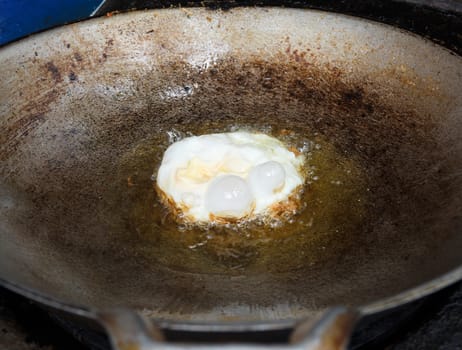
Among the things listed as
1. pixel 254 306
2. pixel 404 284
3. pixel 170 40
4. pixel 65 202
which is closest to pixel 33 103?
pixel 65 202

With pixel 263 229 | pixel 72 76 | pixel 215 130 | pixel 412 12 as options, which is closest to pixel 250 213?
pixel 263 229

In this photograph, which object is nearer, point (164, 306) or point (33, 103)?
point (164, 306)

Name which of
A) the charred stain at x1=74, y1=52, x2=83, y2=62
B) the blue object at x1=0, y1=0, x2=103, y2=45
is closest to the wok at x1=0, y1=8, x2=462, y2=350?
the charred stain at x1=74, y1=52, x2=83, y2=62

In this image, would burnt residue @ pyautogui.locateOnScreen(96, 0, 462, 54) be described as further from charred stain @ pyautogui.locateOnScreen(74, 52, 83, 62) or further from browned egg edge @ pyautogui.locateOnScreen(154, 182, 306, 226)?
browned egg edge @ pyautogui.locateOnScreen(154, 182, 306, 226)

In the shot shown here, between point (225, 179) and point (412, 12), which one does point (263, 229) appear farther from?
point (412, 12)

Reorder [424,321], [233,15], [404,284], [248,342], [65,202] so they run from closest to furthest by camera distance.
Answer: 1. [248,342]
2. [404,284]
3. [424,321]
4. [65,202]
5. [233,15]

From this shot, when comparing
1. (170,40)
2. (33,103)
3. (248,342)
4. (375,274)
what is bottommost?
(248,342)

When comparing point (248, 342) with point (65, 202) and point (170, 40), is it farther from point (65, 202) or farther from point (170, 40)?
point (170, 40)
